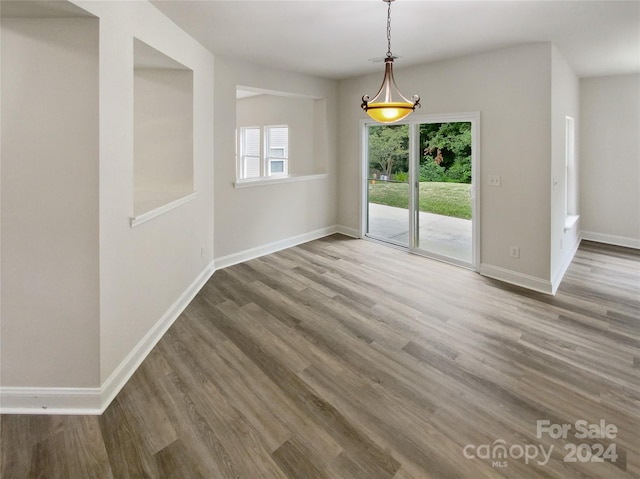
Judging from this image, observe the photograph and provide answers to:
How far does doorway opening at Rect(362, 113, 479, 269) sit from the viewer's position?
15.1 feet

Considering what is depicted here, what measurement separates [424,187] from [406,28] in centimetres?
224

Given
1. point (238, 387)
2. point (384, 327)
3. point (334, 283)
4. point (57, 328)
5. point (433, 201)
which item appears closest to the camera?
point (57, 328)

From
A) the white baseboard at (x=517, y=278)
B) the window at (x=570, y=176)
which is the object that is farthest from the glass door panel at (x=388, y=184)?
the window at (x=570, y=176)

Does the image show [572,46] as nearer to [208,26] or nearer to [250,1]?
[250,1]

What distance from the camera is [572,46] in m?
3.81

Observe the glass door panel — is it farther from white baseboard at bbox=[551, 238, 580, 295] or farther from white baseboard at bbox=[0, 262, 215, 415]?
white baseboard at bbox=[0, 262, 215, 415]

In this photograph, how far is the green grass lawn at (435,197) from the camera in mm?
4715

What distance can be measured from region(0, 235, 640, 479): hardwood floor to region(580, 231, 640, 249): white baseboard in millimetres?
2298

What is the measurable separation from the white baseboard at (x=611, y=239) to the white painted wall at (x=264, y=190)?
170 inches

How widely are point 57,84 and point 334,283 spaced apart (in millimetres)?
3065

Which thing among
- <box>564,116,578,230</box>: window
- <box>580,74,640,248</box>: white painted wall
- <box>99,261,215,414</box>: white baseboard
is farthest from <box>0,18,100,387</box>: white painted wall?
<box>580,74,640,248</box>: white painted wall

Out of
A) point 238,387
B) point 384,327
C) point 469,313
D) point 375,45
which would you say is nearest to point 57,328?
point 238,387

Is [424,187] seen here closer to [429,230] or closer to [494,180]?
[429,230]

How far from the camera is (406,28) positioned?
132 inches
